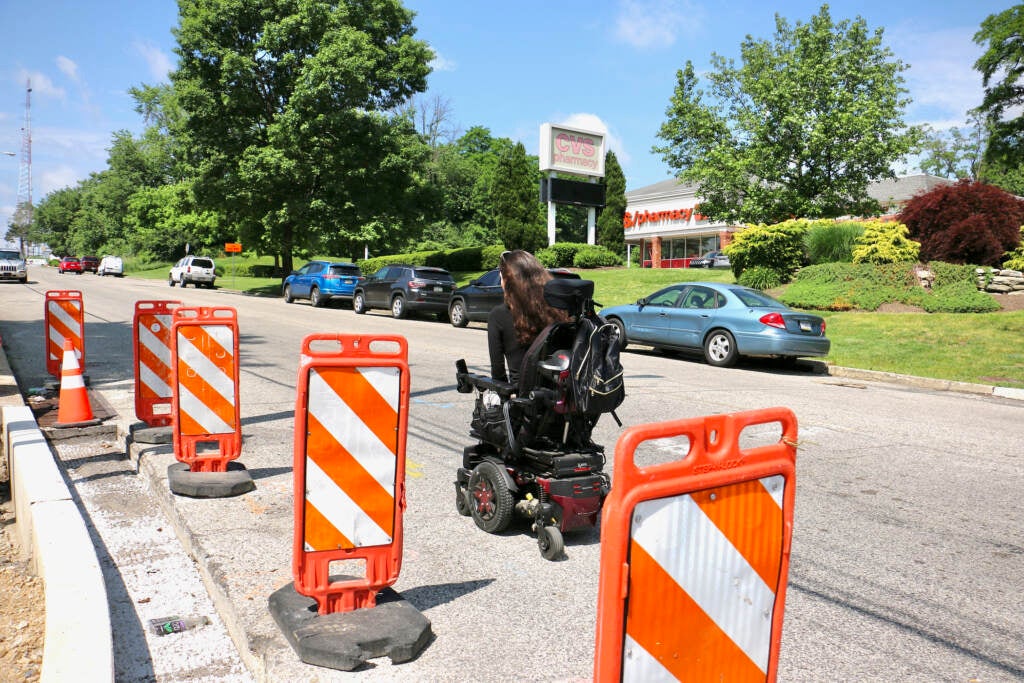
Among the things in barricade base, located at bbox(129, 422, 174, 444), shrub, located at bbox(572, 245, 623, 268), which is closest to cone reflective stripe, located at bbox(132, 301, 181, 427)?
barricade base, located at bbox(129, 422, 174, 444)

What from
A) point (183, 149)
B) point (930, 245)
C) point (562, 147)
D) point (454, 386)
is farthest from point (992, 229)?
point (183, 149)

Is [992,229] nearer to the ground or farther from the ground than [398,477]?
farther from the ground

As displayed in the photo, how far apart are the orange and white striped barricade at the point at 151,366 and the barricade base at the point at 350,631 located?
13.2 feet

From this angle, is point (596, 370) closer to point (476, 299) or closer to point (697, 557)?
point (697, 557)

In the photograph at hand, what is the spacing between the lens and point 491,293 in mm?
20812

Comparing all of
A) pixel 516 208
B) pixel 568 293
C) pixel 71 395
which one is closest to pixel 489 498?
pixel 568 293

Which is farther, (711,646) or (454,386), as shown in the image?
(454,386)

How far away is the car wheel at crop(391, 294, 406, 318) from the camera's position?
77.9 ft

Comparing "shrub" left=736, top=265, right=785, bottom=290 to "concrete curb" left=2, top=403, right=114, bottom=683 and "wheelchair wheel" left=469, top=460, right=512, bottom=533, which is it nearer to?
"wheelchair wheel" left=469, top=460, right=512, bottom=533

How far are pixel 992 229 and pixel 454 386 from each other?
17275 millimetres

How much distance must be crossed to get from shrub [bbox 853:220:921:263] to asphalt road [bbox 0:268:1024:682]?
12.8 metres

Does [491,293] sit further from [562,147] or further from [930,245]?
[562,147]

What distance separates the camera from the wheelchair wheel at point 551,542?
426cm

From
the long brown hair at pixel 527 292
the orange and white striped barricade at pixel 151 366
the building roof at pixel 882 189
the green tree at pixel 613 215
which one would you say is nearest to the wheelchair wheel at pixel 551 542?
the long brown hair at pixel 527 292
